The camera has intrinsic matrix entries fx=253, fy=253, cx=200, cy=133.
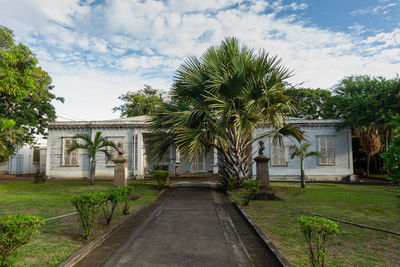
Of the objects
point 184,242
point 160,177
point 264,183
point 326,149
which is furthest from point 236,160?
point 326,149

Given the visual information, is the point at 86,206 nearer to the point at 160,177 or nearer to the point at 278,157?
the point at 160,177

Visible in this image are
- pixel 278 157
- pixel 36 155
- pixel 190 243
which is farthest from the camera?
pixel 36 155

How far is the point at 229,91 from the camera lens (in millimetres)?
11312

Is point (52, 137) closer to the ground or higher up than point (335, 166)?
higher up

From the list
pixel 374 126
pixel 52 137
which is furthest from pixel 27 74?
pixel 374 126

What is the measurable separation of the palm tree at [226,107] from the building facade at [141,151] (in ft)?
19.8

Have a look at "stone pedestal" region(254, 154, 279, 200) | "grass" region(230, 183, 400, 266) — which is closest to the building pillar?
"stone pedestal" region(254, 154, 279, 200)

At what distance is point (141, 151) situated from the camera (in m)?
20.3

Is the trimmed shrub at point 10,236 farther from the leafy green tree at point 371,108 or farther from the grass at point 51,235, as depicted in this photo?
the leafy green tree at point 371,108

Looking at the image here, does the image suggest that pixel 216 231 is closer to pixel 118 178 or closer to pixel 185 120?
pixel 185 120

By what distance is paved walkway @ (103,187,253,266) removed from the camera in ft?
13.5

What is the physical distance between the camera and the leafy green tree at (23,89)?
13523mm

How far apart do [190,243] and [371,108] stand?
17864mm

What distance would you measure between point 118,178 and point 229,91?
690 centimetres
